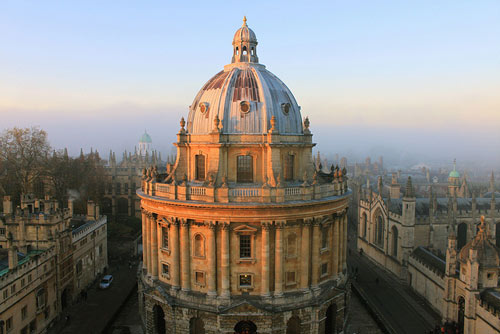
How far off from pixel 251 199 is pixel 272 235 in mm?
3517

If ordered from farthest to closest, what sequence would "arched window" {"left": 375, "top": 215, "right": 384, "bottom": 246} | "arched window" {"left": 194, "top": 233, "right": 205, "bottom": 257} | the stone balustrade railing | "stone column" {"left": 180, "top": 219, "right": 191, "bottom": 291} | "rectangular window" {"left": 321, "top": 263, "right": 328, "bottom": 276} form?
"arched window" {"left": 375, "top": 215, "right": 384, "bottom": 246} → "rectangular window" {"left": 321, "top": 263, "right": 328, "bottom": 276} → "stone column" {"left": 180, "top": 219, "right": 191, "bottom": 291} → "arched window" {"left": 194, "top": 233, "right": 205, "bottom": 257} → the stone balustrade railing

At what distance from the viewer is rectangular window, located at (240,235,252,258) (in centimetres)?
3268

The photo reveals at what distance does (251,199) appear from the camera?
105 feet

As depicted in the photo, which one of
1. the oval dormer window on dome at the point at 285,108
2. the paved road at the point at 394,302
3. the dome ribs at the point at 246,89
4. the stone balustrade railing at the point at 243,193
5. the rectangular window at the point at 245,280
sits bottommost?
the paved road at the point at 394,302

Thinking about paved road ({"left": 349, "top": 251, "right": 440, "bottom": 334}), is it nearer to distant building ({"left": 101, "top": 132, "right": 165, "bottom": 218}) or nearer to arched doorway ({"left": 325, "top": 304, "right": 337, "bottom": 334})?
arched doorway ({"left": 325, "top": 304, "right": 337, "bottom": 334})

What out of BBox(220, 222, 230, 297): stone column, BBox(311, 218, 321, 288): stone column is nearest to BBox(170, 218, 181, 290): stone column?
BBox(220, 222, 230, 297): stone column

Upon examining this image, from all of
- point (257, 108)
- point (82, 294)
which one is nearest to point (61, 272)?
point (82, 294)

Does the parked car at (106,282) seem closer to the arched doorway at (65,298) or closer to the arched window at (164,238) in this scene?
the arched doorway at (65,298)

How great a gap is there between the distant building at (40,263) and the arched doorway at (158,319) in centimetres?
1073

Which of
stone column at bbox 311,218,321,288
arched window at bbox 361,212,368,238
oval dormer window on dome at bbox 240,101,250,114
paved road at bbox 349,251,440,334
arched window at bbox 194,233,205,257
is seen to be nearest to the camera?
arched window at bbox 194,233,205,257

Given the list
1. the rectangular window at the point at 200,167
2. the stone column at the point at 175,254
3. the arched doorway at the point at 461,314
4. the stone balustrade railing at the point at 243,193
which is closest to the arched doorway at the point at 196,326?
the stone column at the point at 175,254

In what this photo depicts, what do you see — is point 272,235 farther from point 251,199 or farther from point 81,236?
point 81,236

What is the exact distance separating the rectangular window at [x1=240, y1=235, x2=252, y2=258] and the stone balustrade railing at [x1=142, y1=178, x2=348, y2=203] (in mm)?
3212

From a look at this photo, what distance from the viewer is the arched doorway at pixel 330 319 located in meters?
36.0
